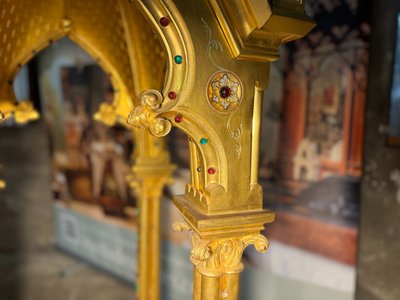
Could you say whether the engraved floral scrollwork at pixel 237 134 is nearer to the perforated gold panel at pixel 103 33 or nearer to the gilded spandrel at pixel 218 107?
the gilded spandrel at pixel 218 107

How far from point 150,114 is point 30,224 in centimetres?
527

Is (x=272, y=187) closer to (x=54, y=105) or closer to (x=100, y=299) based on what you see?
(x=100, y=299)

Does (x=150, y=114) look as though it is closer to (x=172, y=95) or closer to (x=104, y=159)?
(x=172, y=95)

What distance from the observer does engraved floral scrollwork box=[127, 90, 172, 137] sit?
123 cm

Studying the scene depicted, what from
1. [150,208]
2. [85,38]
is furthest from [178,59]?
[150,208]

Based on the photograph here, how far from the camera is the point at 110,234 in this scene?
16.3 feet

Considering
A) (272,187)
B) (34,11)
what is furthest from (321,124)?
(34,11)

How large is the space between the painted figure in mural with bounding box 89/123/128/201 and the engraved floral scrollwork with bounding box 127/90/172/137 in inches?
141

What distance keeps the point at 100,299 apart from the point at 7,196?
2395mm

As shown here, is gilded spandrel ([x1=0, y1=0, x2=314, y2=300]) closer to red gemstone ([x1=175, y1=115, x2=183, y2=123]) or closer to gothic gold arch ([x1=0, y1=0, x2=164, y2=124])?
red gemstone ([x1=175, y1=115, x2=183, y2=123])

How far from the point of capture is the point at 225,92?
55.2 inches

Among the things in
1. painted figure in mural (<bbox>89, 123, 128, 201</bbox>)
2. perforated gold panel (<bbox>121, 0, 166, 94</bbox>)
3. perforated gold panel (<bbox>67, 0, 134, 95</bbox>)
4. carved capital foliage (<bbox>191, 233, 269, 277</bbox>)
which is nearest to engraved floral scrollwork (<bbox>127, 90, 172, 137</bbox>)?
carved capital foliage (<bbox>191, 233, 269, 277</bbox>)

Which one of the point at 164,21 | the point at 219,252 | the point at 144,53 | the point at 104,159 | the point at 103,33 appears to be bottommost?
the point at 219,252

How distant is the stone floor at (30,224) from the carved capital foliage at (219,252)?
357cm
